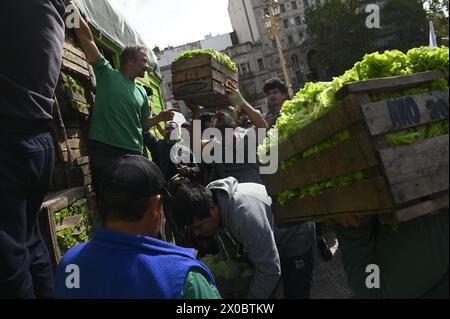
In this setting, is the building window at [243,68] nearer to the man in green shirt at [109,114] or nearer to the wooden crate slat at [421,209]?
the man in green shirt at [109,114]

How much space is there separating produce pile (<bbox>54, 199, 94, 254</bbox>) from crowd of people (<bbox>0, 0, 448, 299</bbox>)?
0.58 meters

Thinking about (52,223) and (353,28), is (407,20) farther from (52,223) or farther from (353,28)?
(52,223)

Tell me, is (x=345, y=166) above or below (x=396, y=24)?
below

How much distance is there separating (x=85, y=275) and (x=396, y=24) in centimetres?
6041

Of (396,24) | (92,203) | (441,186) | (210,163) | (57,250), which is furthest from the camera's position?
(396,24)

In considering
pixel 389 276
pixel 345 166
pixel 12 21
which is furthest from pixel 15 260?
pixel 389 276

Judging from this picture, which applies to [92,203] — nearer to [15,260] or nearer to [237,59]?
[15,260]

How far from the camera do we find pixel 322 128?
2008 millimetres

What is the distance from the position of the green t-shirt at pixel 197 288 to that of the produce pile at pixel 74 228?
6.91ft

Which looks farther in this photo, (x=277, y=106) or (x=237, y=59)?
(x=237, y=59)

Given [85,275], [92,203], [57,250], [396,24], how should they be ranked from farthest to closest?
[396,24], [92,203], [57,250], [85,275]

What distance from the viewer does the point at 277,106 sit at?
6.11 m

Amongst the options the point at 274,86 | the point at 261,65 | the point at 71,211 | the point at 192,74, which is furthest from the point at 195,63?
the point at 261,65

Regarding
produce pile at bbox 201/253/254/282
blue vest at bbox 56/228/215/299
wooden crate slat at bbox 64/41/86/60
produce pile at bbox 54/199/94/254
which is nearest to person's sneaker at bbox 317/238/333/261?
produce pile at bbox 201/253/254/282
